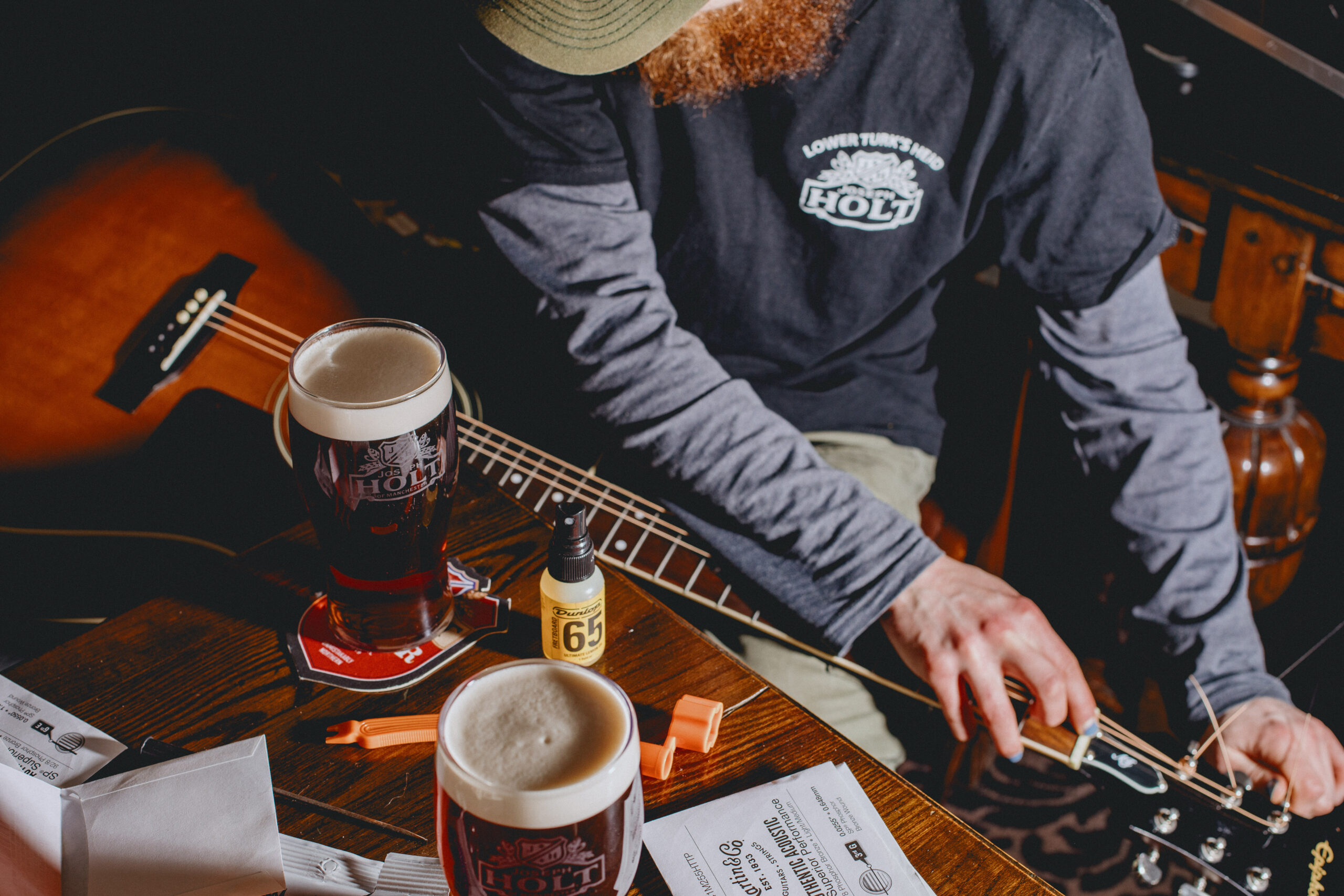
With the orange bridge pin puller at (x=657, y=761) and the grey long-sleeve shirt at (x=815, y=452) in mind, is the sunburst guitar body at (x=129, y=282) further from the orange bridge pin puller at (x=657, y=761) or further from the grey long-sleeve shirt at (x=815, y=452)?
the orange bridge pin puller at (x=657, y=761)

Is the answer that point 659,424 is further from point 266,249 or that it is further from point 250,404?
point 266,249

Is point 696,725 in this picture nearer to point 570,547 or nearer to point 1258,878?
point 570,547

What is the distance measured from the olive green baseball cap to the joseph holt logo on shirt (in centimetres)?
34

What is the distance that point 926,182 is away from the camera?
4.33 feet

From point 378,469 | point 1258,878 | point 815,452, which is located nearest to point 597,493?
point 815,452

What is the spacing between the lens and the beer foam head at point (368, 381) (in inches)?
28.5

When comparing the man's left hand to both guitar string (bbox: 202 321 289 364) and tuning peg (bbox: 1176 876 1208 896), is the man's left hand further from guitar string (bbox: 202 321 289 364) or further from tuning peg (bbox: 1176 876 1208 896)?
guitar string (bbox: 202 321 289 364)

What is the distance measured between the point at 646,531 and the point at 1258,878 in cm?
78

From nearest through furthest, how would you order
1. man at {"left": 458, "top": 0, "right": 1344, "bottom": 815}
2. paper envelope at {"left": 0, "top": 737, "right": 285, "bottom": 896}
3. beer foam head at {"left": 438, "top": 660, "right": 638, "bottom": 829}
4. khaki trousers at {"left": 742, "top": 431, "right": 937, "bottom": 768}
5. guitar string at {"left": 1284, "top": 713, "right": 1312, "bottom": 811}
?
beer foam head at {"left": 438, "top": 660, "right": 638, "bottom": 829}, paper envelope at {"left": 0, "top": 737, "right": 285, "bottom": 896}, guitar string at {"left": 1284, "top": 713, "right": 1312, "bottom": 811}, man at {"left": 458, "top": 0, "right": 1344, "bottom": 815}, khaki trousers at {"left": 742, "top": 431, "right": 937, "bottom": 768}

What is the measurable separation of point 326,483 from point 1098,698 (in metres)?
1.42

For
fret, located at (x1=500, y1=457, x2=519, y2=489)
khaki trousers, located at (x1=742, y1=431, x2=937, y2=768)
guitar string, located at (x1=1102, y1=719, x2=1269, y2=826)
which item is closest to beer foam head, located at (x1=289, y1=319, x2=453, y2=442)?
fret, located at (x1=500, y1=457, x2=519, y2=489)

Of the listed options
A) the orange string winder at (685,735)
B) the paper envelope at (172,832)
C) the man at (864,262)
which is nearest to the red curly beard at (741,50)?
the man at (864,262)

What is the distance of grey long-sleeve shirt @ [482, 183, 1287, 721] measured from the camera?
120 cm

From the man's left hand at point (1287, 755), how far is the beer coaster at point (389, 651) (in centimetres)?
96
